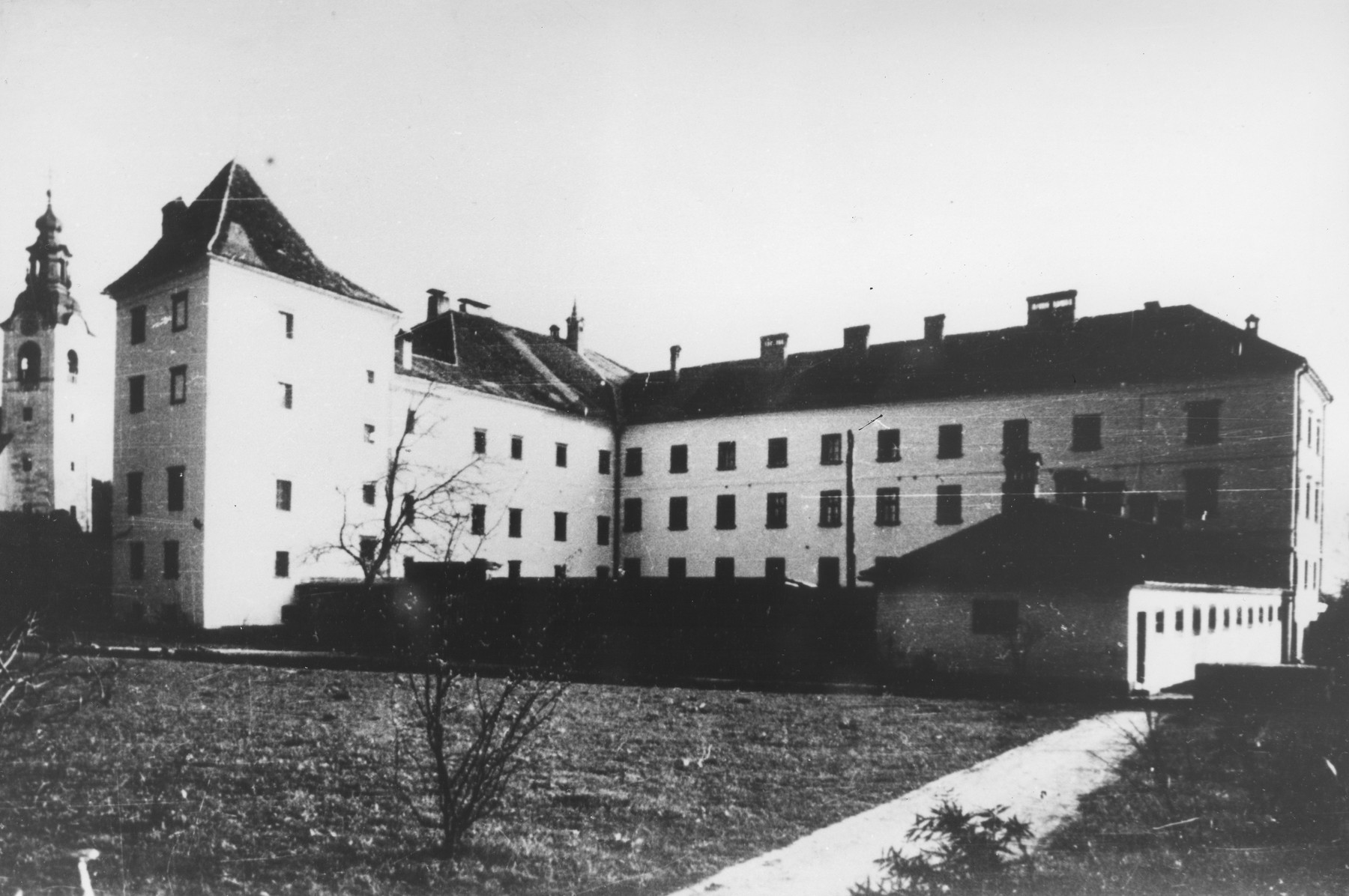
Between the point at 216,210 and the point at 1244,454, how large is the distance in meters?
36.4

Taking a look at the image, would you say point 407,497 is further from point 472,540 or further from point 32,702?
point 32,702

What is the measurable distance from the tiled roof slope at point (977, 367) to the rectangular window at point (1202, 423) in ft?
3.57

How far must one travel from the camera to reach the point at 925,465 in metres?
43.2

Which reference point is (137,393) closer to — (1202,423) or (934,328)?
(934,328)

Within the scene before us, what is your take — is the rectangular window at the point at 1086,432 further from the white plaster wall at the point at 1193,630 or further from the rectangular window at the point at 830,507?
the rectangular window at the point at 830,507

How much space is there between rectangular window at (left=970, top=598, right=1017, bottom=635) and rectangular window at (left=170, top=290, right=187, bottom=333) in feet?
82.3

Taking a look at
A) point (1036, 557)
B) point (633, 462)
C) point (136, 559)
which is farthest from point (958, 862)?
point (633, 462)

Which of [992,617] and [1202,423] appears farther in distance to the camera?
[1202,423]

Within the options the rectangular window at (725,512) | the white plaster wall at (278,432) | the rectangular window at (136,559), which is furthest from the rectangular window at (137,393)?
the rectangular window at (725,512)

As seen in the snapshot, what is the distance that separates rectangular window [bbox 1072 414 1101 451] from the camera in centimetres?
3934

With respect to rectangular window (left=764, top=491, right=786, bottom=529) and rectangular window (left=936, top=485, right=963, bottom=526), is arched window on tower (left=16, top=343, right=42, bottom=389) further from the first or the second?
rectangular window (left=764, top=491, right=786, bottom=529)

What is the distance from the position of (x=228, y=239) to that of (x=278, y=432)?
20.6 feet

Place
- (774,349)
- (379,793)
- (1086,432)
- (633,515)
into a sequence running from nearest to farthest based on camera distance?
(379,793) → (1086,432) → (774,349) → (633,515)


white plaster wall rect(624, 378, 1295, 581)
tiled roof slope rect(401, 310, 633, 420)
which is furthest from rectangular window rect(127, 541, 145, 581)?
white plaster wall rect(624, 378, 1295, 581)
